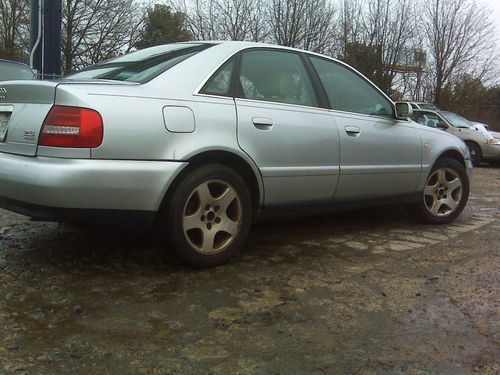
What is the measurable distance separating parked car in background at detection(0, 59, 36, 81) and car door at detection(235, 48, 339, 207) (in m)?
4.92

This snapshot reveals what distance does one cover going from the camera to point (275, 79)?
3.96 m

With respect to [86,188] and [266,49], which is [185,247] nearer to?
[86,188]

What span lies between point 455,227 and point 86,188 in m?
3.62

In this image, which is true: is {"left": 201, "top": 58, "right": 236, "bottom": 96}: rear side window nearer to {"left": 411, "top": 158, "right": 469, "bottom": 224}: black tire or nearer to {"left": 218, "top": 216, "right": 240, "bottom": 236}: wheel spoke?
{"left": 218, "top": 216, "right": 240, "bottom": 236}: wheel spoke

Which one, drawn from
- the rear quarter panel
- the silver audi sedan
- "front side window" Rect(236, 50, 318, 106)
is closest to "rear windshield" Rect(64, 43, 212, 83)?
the silver audi sedan

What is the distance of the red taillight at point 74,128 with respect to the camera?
9.64 feet

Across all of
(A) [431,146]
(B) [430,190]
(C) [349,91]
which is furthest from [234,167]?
(B) [430,190]

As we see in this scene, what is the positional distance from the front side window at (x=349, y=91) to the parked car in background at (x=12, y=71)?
497 centimetres

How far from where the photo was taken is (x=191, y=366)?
7.61 ft

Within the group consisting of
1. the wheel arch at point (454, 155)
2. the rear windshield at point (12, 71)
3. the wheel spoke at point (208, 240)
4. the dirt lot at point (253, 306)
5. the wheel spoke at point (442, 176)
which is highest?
the rear windshield at point (12, 71)

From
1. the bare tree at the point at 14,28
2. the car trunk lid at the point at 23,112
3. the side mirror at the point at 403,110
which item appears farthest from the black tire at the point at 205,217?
the bare tree at the point at 14,28

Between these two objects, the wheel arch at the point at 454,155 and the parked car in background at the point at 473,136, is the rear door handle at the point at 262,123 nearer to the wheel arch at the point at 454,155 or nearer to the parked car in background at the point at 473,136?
the wheel arch at the point at 454,155

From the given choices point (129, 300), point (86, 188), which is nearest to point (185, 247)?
point (129, 300)

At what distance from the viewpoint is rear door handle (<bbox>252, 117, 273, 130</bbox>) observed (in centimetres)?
359
